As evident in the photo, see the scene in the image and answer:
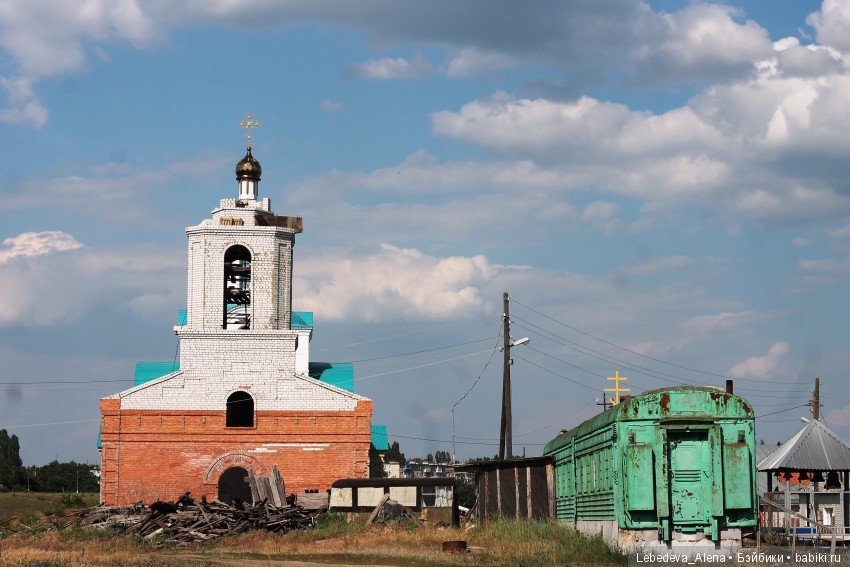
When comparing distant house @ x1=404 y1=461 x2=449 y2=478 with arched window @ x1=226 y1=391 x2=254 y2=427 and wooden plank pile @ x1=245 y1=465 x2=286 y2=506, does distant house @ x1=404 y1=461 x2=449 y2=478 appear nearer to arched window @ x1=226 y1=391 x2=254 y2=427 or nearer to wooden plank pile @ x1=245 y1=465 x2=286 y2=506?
arched window @ x1=226 y1=391 x2=254 y2=427

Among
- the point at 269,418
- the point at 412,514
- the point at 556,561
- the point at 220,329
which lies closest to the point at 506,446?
the point at 412,514

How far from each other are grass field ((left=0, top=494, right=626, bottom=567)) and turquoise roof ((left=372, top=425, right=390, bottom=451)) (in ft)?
48.1

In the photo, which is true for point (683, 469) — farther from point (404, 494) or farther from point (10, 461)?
point (10, 461)

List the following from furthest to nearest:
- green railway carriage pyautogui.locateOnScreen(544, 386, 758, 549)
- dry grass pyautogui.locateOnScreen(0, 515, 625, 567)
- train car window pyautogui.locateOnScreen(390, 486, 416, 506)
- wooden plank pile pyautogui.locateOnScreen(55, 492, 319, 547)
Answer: train car window pyautogui.locateOnScreen(390, 486, 416, 506)
wooden plank pile pyautogui.locateOnScreen(55, 492, 319, 547)
dry grass pyautogui.locateOnScreen(0, 515, 625, 567)
green railway carriage pyautogui.locateOnScreen(544, 386, 758, 549)

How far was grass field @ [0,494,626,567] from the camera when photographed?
72.6ft

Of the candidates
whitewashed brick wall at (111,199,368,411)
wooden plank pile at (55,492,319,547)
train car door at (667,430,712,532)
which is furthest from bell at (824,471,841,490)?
train car door at (667,430,712,532)

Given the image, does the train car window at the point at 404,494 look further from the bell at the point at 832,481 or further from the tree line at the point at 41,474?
the tree line at the point at 41,474

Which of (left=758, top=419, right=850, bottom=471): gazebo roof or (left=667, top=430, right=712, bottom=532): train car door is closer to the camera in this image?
(left=667, top=430, right=712, bottom=532): train car door

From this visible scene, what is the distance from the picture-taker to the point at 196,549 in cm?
3025

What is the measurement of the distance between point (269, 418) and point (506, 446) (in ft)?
25.6

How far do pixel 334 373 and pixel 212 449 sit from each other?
8253 millimetres

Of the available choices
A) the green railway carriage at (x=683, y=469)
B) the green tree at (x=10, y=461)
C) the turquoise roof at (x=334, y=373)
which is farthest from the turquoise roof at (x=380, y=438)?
the green tree at (x=10, y=461)

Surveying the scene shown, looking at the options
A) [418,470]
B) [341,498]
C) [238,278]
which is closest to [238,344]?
[238,278]

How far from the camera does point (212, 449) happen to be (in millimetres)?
38281
